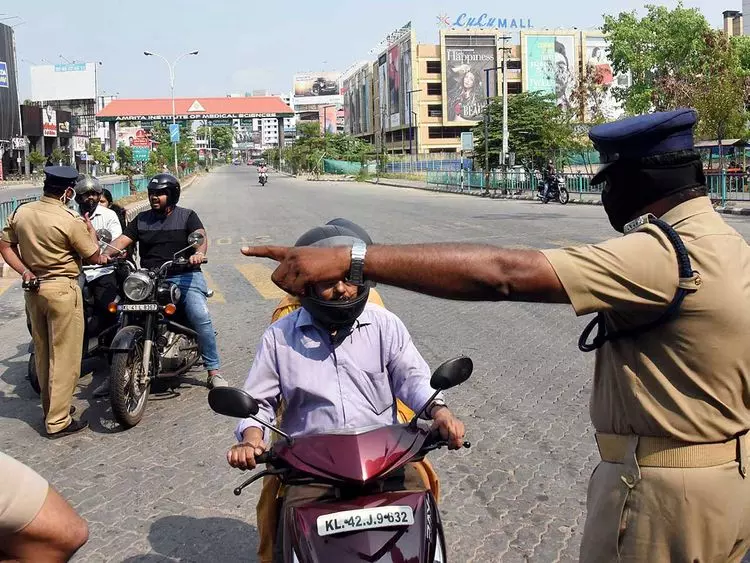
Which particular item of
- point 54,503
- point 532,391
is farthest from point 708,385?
point 532,391

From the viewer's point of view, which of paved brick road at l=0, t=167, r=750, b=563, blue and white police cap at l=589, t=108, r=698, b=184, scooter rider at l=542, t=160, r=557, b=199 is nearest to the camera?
blue and white police cap at l=589, t=108, r=698, b=184

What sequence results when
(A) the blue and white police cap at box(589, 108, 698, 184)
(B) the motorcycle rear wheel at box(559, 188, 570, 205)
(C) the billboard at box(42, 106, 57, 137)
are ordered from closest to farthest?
(A) the blue and white police cap at box(589, 108, 698, 184)
(B) the motorcycle rear wheel at box(559, 188, 570, 205)
(C) the billboard at box(42, 106, 57, 137)

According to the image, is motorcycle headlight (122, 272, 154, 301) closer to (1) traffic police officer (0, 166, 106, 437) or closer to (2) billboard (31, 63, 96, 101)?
(1) traffic police officer (0, 166, 106, 437)

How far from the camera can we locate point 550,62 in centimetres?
9019

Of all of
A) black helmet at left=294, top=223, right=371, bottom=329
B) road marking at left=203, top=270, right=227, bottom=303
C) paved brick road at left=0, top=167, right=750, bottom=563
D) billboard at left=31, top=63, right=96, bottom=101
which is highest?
billboard at left=31, top=63, right=96, bottom=101

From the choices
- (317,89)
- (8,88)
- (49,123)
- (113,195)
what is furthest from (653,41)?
(317,89)

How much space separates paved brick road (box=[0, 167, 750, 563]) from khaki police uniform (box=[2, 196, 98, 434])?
34 centimetres

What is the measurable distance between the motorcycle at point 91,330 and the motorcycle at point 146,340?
0.47 meters

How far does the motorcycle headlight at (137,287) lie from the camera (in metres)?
6.02

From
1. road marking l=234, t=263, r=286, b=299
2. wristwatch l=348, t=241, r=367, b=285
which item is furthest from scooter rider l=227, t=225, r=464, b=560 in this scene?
road marking l=234, t=263, r=286, b=299

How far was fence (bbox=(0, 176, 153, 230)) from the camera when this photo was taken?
15.2 meters

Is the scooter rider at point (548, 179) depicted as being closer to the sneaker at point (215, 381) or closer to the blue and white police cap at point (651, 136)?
the sneaker at point (215, 381)

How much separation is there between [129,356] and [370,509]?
3.88m

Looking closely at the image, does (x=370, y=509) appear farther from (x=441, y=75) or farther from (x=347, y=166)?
(x=441, y=75)
